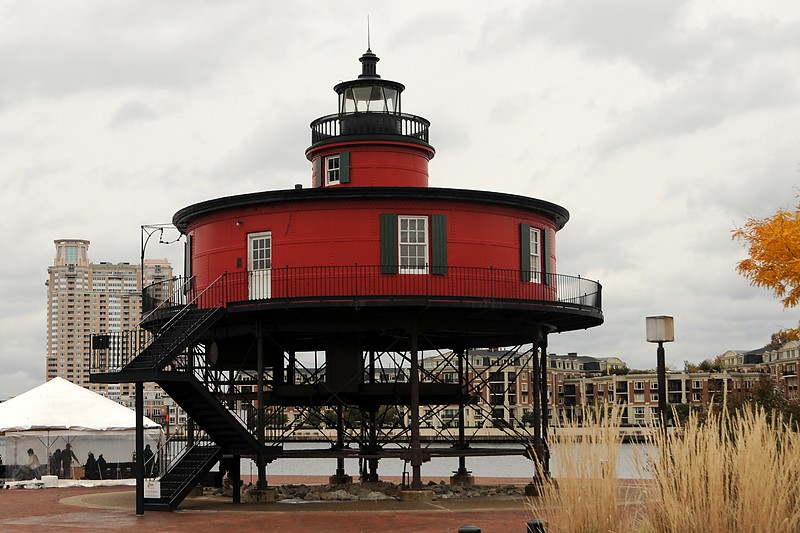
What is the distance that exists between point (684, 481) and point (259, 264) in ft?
69.3

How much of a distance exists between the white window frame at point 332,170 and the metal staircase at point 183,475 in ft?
30.3

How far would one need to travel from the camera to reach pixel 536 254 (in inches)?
1346

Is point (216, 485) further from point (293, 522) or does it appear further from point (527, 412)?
point (527, 412)

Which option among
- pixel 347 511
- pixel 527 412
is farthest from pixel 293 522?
pixel 527 412

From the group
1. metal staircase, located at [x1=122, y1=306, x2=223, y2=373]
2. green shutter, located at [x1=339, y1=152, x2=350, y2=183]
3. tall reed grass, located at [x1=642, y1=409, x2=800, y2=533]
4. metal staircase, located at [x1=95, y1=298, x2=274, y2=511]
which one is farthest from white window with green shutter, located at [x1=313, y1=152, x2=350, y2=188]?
tall reed grass, located at [x1=642, y1=409, x2=800, y2=533]

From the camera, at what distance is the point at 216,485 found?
3344cm

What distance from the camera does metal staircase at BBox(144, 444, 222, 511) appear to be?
2912 cm

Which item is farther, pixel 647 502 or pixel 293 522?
pixel 293 522

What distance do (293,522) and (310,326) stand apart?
23.3 ft

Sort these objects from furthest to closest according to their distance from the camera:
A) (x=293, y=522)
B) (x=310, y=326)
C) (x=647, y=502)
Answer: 1. (x=310, y=326)
2. (x=293, y=522)
3. (x=647, y=502)

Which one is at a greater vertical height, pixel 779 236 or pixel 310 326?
pixel 779 236

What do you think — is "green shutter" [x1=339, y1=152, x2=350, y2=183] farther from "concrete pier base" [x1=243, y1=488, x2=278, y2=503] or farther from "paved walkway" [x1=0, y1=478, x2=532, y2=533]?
"paved walkway" [x1=0, y1=478, x2=532, y2=533]

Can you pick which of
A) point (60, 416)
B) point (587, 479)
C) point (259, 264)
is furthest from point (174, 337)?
point (587, 479)

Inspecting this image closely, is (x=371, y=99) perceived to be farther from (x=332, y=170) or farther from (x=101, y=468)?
(x=101, y=468)
